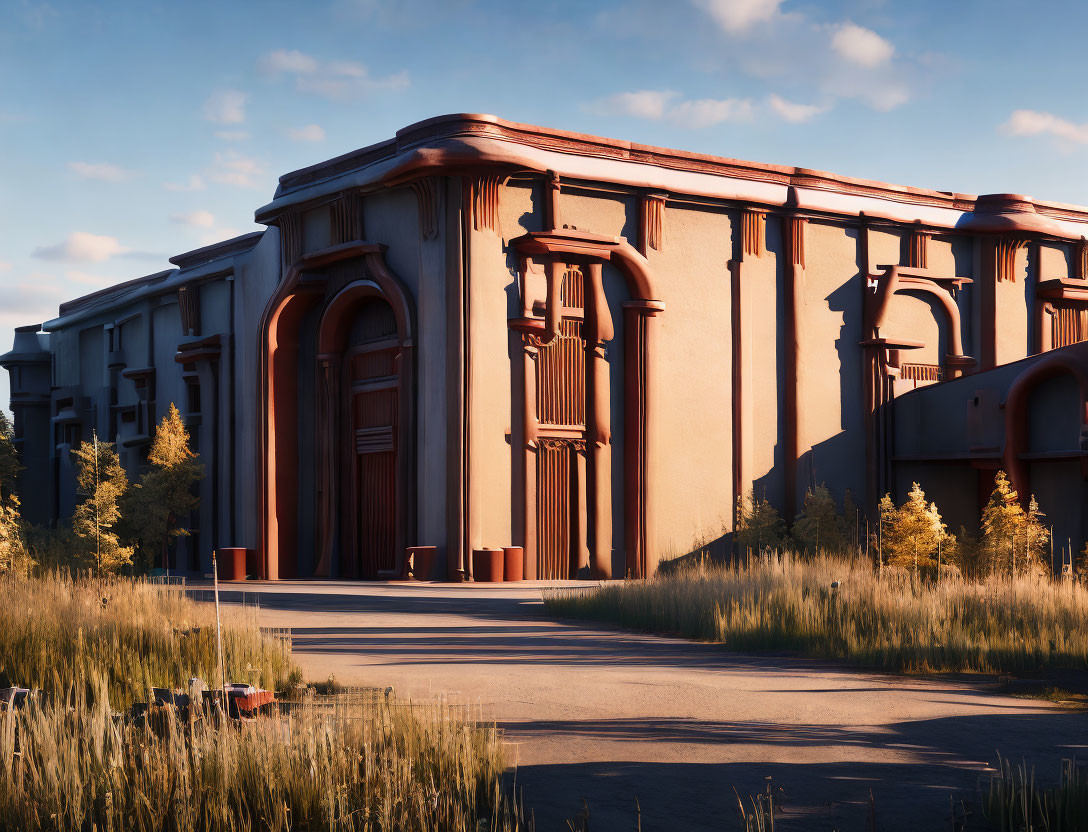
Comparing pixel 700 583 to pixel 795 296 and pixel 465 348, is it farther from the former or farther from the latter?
pixel 795 296

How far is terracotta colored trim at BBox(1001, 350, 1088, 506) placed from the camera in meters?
26.4

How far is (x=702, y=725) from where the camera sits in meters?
7.93

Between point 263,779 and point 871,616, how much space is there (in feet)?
28.3

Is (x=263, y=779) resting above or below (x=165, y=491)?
below

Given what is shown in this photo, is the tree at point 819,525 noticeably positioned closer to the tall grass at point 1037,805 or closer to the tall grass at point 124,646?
the tall grass at point 124,646

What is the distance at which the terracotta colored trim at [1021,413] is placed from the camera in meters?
26.4

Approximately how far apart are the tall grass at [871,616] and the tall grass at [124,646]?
5366 millimetres

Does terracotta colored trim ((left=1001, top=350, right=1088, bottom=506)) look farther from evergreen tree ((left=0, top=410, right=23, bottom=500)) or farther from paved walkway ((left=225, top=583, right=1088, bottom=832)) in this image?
evergreen tree ((left=0, top=410, right=23, bottom=500))

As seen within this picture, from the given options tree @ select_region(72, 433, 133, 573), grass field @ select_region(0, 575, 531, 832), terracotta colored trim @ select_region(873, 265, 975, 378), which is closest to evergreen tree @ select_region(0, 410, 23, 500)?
tree @ select_region(72, 433, 133, 573)

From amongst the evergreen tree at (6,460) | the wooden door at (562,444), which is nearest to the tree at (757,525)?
the wooden door at (562,444)

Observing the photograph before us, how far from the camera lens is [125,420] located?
38.8 metres

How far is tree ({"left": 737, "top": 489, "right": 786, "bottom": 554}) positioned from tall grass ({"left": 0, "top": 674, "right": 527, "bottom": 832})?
67.9 feet

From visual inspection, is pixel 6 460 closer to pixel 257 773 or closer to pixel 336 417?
pixel 336 417

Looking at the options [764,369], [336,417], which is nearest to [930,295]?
[764,369]
